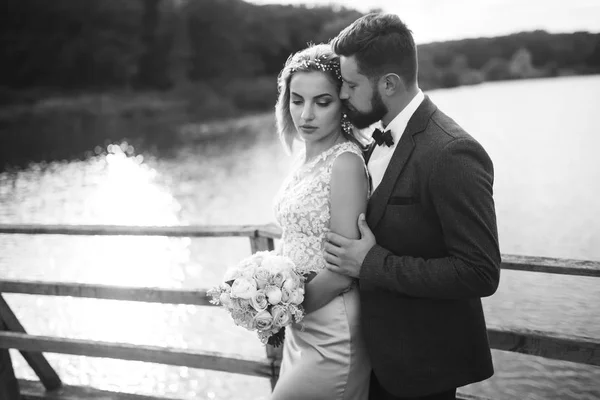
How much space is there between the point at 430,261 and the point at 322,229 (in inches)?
21.1

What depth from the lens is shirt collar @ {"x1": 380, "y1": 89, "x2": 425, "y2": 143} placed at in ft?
6.01

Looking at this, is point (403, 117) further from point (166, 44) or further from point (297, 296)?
point (166, 44)

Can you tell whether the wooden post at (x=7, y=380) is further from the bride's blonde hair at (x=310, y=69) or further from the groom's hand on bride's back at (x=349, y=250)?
the groom's hand on bride's back at (x=349, y=250)

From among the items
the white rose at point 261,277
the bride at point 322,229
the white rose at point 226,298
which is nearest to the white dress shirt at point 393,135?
the bride at point 322,229

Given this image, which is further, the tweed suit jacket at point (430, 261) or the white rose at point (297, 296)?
the white rose at point (297, 296)

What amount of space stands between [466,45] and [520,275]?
974 cm

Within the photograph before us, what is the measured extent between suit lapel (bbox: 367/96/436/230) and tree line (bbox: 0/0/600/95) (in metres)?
20.4

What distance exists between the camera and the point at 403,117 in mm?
1838

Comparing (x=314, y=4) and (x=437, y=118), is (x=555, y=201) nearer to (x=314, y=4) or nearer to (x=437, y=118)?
(x=314, y=4)

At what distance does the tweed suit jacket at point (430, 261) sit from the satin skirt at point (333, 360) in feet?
0.40

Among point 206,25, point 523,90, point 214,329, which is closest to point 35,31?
point 206,25

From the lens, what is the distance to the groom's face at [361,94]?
1862 millimetres

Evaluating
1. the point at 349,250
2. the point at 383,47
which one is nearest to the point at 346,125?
the point at 383,47

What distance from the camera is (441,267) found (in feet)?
5.41
